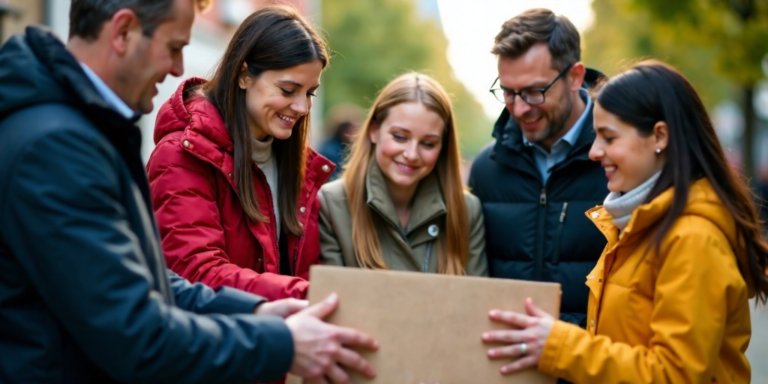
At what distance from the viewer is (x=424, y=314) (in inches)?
104

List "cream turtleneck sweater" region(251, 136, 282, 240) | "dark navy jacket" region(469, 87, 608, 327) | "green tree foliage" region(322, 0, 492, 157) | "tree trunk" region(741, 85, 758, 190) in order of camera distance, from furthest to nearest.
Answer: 1. "green tree foliage" region(322, 0, 492, 157)
2. "tree trunk" region(741, 85, 758, 190)
3. "dark navy jacket" region(469, 87, 608, 327)
4. "cream turtleneck sweater" region(251, 136, 282, 240)

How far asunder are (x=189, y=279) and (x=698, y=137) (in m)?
1.87

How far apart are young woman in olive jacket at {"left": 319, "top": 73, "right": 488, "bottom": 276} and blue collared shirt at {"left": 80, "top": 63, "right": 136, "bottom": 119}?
1821 mm

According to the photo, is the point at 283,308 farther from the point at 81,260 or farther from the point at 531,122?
the point at 531,122

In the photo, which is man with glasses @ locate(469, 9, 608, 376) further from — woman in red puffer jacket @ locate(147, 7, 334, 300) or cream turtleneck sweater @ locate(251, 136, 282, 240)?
cream turtleneck sweater @ locate(251, 136, 282, 240)

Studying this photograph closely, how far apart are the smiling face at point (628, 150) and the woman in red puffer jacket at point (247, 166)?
1.18 meters

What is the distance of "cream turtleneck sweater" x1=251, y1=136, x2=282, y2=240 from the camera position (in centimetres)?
366

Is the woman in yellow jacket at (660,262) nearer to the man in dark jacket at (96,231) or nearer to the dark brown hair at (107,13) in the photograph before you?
the man in dark jacket at (96,231)

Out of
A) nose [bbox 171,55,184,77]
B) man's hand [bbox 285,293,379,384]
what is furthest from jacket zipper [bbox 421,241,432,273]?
nose [bbox 171,55,184,77]

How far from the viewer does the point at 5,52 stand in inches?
90.0

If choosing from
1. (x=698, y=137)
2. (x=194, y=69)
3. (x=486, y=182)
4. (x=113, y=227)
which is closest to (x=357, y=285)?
(x=113, y=227)

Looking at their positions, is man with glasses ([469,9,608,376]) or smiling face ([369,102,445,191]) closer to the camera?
man with glasses ([469,9,608,376])

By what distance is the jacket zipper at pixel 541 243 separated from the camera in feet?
13.5

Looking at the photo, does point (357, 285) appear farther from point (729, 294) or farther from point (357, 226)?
point (357, 226)
